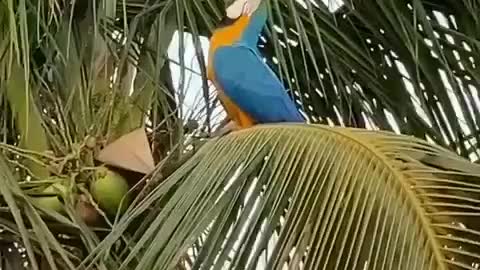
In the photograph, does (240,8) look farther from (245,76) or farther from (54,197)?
(54,197)

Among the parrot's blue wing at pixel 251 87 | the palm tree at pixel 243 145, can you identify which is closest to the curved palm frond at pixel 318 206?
the palm tree at pixel 243 145

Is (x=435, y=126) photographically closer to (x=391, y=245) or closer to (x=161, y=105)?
(x=161, y=105)

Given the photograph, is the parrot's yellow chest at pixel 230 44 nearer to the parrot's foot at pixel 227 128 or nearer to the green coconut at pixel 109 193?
the parrot's foot at pixel 227 128

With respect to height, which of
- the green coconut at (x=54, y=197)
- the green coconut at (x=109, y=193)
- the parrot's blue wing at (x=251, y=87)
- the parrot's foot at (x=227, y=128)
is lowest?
the green coconut at (x=54, y=197)

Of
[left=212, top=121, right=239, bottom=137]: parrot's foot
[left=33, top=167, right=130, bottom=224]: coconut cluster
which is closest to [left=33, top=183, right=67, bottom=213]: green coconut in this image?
[left=33, top=167, right=130, bottom=224]: coconut cluster

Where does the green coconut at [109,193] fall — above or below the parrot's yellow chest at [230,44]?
below

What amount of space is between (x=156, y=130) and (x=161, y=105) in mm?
65

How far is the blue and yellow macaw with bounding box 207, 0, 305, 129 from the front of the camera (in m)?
1.29

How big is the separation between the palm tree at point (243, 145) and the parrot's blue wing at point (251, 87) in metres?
0.05

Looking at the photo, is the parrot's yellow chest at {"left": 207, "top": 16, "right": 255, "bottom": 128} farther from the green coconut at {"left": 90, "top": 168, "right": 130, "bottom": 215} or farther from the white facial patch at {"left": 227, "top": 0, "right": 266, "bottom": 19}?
the green coconut at {"left": 90, "top": 168, "right": 130, "bottom": 215}

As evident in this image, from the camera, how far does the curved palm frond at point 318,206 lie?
0.95 meters

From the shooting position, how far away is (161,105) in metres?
1.52

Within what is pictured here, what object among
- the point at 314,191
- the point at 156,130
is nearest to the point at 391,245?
the point at 314,191

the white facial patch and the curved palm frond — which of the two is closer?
the curved palm frond
